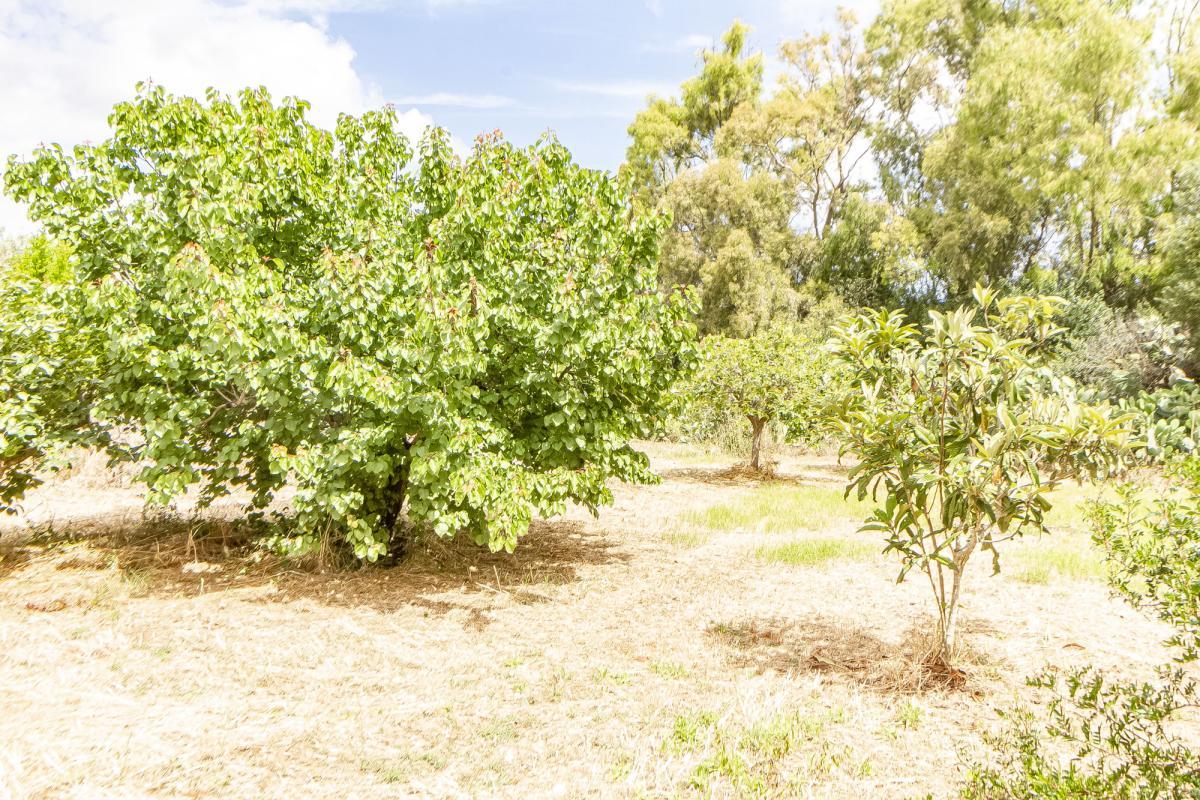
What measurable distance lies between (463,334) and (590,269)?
1.80m

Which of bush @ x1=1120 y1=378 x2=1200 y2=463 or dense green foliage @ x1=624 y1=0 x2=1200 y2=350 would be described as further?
dense green foliage @ x1=624 y1=0 x2=1200 y2=350

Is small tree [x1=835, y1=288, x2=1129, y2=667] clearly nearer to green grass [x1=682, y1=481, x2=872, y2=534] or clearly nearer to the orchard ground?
the orchard ground

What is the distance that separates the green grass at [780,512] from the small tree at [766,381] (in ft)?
9.02

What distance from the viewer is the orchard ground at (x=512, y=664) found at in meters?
4.00

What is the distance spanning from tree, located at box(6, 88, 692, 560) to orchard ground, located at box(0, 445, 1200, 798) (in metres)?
1.00

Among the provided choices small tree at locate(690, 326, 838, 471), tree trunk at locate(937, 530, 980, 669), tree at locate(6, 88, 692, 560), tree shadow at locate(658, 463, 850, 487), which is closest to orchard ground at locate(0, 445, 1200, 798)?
tree trunk at locate(937, 530, 980, 669)

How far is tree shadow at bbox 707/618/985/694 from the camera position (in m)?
5.22

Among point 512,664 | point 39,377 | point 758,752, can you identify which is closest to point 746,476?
point 512,664

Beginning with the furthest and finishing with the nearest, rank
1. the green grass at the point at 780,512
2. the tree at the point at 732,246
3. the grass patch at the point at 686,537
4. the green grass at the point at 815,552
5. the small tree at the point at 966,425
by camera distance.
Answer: the tree at the point at 732,246 < the green grass at the point at 780,512 < the grass patch at the point at 686,537 < the green grass at the point at 815,552 < the small tree at the point at 966,425

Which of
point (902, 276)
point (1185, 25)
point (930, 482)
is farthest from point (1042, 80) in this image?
point (930, 482)

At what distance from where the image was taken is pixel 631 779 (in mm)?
3926

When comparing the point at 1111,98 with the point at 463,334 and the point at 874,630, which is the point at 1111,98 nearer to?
the point at 874,630

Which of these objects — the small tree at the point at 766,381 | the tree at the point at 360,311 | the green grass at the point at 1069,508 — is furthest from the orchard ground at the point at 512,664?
the small tree at the point at 766,381

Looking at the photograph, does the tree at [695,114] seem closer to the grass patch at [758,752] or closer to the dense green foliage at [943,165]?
the dense green foliage at [943,165]
